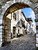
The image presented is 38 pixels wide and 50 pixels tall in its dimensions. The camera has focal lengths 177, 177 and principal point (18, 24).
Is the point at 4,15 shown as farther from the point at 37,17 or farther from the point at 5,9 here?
the point at 37,17

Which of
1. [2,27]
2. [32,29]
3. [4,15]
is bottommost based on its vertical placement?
[32,29]

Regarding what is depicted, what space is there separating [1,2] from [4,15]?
0.62 m

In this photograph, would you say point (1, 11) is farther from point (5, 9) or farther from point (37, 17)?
point (37, 17)

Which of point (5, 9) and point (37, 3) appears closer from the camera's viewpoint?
point (37, 3)

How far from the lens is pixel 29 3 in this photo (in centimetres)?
773

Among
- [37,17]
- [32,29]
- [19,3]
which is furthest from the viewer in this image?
[32,29]

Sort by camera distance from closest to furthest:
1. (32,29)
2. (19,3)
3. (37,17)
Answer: (37,17), (19,3), (32,29)

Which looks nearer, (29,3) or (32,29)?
(29,3)

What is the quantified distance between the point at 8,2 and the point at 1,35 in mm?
1547

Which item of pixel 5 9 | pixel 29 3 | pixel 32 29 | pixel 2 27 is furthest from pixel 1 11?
pixel 32 29

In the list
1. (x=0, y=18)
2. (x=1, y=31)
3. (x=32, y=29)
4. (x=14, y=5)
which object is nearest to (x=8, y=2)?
Answer: (x=14, y=5)

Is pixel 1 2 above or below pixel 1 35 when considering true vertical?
above

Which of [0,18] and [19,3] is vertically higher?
[19,3]

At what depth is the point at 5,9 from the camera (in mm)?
8195
